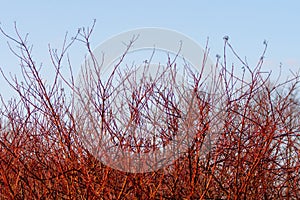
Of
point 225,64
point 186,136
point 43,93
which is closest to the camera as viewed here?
point 43,93

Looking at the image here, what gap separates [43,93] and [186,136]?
34.1 inches

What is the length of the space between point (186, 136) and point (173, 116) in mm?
179

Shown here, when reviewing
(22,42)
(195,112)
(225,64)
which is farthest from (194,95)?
(22,42)

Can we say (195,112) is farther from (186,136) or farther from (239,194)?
(239,194)

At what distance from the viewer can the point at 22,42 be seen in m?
3.26

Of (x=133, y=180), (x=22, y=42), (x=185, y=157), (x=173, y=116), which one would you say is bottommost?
(x=133, y=180)

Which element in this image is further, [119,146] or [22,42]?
[22,42]

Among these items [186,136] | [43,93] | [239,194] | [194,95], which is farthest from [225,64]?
[43,93]

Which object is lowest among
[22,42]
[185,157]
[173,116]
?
[185,157]

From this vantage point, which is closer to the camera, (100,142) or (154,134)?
(100,142)

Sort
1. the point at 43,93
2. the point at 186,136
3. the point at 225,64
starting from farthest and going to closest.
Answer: the point at 225,64
the point at 186,136
the point at 43,93

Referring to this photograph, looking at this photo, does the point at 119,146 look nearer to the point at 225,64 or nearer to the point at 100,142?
the point at 100,142

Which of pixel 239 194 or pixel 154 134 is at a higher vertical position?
pixel 154 134

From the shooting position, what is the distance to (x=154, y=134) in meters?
3.19
